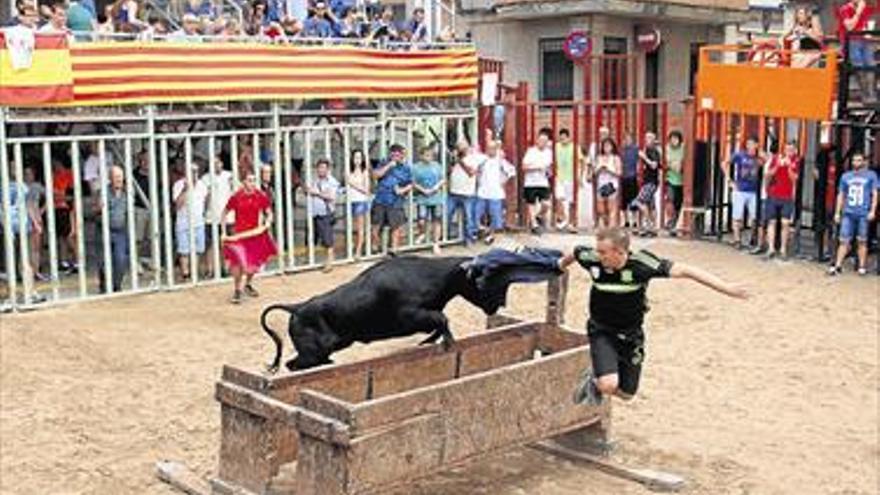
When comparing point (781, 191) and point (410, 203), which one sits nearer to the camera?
point (781, 191)

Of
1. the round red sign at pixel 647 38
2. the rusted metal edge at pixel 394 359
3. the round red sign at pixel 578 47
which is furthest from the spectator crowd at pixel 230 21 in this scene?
the round red sign at pixel 647 38

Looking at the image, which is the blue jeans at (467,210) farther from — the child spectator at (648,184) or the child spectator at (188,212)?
the child spectator at (188,212)

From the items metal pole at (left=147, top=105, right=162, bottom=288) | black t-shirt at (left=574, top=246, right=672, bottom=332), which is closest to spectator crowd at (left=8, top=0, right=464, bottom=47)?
metal pole at (left=147, top=105, right=162, bottom=288)

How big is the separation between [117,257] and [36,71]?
2644 mm

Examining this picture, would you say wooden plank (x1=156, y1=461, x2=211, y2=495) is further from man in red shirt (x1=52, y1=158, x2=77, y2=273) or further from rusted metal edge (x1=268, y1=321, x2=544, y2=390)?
man in red shirt (x1=52, y1=158, x2=77, y2=273)

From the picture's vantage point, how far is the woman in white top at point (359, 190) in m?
18.1

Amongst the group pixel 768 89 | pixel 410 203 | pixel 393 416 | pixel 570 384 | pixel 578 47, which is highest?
pixel 578 47

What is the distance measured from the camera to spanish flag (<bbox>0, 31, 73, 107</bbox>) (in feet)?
46.4

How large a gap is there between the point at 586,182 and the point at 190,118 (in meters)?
7.72

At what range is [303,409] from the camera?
7.86 metres

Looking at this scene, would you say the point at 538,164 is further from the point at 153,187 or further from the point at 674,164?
the point at 153,187

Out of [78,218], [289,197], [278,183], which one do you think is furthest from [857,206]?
[78,218]

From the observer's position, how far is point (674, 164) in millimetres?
20344

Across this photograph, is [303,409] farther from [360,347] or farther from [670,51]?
[670,51]
